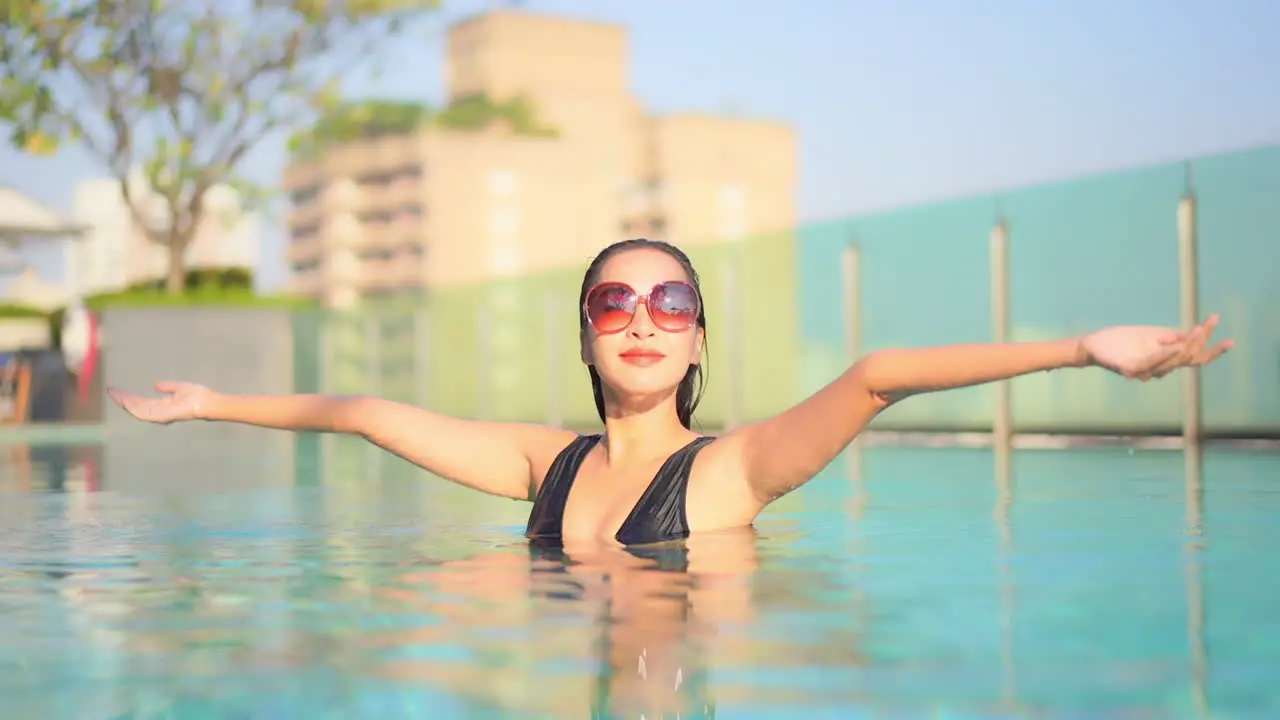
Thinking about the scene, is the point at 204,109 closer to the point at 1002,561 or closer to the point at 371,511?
the point at 371,511

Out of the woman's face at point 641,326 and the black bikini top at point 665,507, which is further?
the black bikini top at point 665,507

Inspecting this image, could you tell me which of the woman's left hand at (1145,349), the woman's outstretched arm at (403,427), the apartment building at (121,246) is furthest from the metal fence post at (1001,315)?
the apartment building at (121,246)

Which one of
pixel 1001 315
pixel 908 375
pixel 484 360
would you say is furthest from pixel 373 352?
pixel 908 375

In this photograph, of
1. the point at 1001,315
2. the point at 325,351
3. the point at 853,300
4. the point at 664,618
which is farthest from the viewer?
the point at 325,351

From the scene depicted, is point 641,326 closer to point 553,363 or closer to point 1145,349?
point 1145,349

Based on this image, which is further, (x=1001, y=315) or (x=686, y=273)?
(x=1001, y=315)

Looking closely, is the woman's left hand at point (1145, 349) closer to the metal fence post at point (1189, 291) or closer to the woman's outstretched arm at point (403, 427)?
the woman's outstretched arm at point (403, 427)

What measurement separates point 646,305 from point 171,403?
4.52ft

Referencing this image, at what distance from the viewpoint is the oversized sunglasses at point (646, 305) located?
4.51 meters

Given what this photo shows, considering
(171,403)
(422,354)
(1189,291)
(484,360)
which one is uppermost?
(1189,291)

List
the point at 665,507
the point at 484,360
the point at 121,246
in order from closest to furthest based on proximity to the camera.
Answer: the point at 665,507 < the point at 484,360 < the point at 121,246

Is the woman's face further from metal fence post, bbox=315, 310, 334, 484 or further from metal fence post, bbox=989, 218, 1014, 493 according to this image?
metal fence post, bbox=315, 310, 334, 484

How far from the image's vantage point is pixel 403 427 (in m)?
4.98

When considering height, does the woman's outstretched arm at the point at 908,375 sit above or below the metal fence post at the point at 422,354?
below
